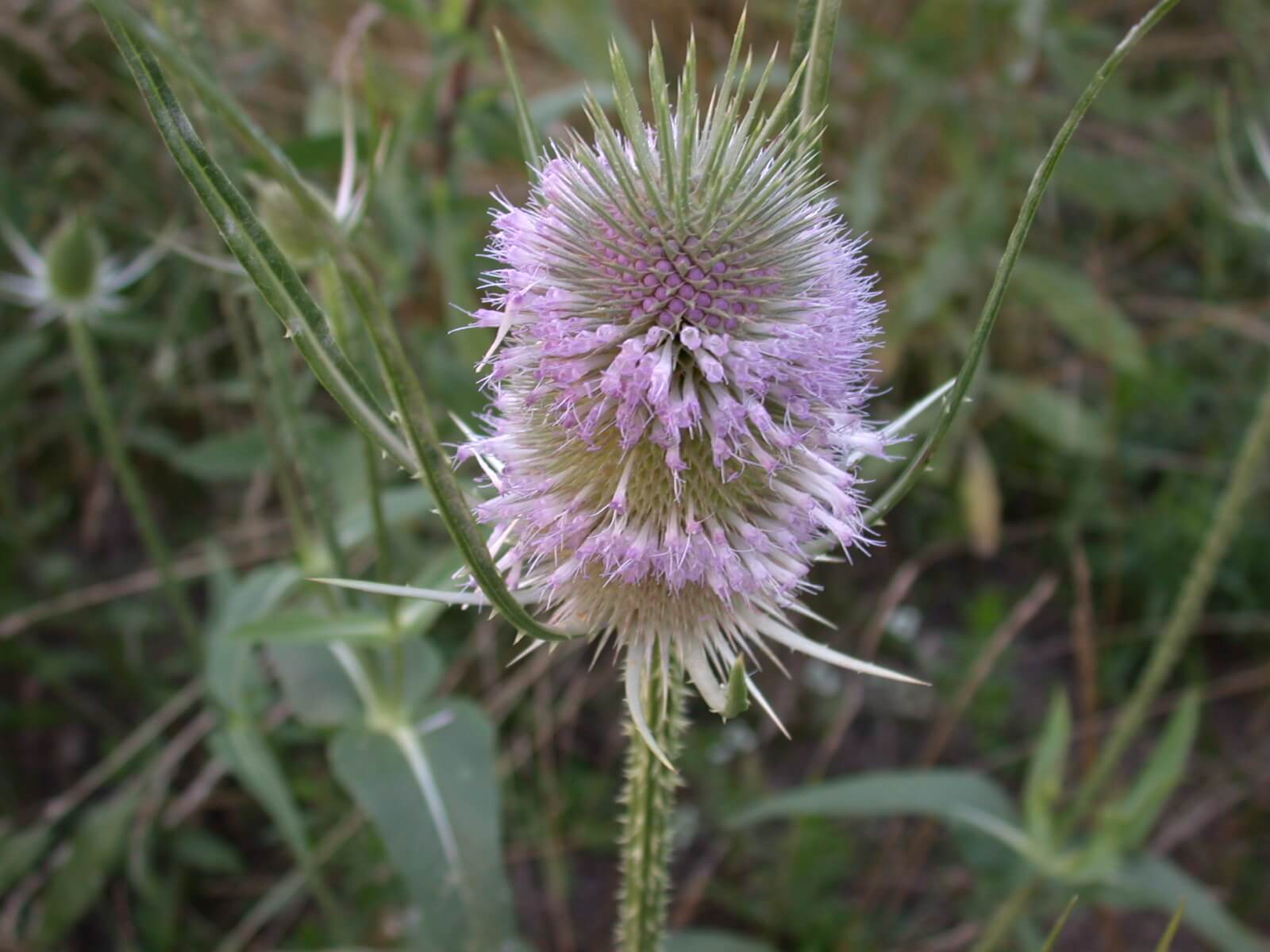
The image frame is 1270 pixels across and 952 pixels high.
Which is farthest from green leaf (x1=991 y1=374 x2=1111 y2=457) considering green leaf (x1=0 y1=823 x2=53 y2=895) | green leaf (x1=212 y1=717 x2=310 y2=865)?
green leaf (x1=0 y1=823 x2=53 y2=895)

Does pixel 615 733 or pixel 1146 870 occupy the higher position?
pixel 615 733

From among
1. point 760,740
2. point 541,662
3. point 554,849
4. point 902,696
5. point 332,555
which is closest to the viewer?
point 332,555

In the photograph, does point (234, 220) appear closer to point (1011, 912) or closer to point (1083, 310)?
point (1011, 912)

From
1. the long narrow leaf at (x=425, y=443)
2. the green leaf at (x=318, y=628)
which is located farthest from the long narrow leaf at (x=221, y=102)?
the green leaf at (x=318, y=628)

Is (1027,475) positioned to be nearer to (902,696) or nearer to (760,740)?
(902,696)

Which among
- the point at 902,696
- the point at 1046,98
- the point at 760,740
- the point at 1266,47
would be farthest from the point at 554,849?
the point at 1266,47

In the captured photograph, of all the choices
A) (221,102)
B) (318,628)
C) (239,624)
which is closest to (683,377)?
(221,102)

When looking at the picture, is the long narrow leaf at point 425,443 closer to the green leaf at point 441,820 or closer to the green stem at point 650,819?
the green stem at point 650,819
